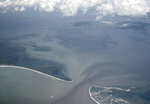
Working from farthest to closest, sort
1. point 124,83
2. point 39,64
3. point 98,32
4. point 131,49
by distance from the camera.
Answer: point 98,32 → point 131,49 → point 39,64 → point 124,83

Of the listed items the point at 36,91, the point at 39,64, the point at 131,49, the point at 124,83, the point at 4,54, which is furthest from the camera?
the point at 131,49

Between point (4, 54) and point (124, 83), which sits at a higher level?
point (4, 54)

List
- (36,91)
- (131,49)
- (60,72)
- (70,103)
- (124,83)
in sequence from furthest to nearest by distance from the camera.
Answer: (131,49) < (60,72) < (124,83) < (36,91) < (70,103)

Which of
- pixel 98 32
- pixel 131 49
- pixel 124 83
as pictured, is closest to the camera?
pixel 124 83

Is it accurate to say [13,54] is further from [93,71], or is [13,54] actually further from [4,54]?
[93,71]

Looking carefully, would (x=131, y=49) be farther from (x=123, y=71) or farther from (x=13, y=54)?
(x=13, y=54)

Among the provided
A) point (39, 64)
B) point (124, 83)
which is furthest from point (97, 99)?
point (39, 64)

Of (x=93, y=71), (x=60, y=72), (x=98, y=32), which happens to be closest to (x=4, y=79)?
(x=60, y=72)

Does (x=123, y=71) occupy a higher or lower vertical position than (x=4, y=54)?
lower

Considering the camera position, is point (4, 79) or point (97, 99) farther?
point (4, 79)
